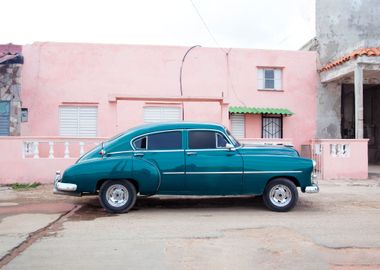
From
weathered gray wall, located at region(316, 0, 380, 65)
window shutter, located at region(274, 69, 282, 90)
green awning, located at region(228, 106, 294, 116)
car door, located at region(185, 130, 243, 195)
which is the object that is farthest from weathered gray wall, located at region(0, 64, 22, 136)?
weathered gray wall, located at region(316, 0, 380, 65)

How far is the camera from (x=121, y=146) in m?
8.41

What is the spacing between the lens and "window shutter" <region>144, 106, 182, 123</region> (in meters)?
15.9

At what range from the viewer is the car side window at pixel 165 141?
8414 millimetres

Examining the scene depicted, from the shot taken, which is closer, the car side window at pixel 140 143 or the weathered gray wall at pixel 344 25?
the car side window at pixel 140 143

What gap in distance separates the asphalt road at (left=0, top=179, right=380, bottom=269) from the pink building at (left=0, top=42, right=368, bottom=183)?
5942 millimetres

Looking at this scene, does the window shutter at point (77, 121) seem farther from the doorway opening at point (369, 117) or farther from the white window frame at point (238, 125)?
the doorway opening at point (369, 117)

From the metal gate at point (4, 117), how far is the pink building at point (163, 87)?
0.46 meters

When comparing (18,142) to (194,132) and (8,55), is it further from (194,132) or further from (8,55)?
→ (194,132)

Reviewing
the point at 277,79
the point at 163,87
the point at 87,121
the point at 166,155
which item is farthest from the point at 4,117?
the point at 277,79

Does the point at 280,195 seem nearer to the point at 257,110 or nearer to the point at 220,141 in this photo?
the point at 220,141

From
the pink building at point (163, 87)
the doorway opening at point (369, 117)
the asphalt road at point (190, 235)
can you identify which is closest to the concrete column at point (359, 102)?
the pink building at point (163, 87)

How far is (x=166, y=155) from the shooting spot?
27.3 feet

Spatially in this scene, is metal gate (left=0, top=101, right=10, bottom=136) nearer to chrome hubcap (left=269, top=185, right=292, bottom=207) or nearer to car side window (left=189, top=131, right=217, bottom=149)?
car side window (left=189, top=131, right=217, bottom=149)

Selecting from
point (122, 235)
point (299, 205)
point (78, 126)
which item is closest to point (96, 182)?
point (122, 235)
